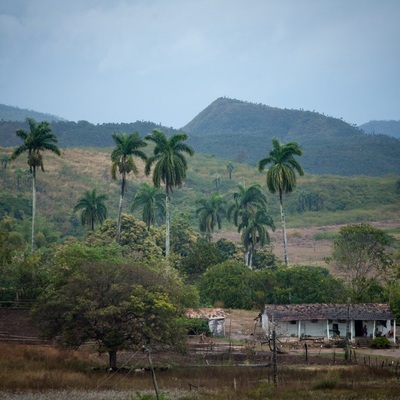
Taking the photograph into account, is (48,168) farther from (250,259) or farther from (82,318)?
(82,318)

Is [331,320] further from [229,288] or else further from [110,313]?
[110,313]

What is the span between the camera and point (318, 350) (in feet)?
174

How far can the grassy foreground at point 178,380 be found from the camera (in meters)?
33.1

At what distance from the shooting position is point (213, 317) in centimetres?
5775

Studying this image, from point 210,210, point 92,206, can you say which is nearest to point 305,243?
point 210,210

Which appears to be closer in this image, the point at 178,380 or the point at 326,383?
the point at 326,383

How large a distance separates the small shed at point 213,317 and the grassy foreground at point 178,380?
13794mm

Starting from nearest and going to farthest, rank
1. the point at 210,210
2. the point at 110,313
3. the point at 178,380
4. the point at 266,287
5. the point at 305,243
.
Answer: the point at 178,380
the point at 110,313
the point at 266,287
the point at 210,210
the point at 305,243

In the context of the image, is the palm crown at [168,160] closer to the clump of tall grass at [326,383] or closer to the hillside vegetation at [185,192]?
the clump of tall grass at [326,383]

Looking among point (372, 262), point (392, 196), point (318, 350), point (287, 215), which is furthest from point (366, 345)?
point (392, 196)

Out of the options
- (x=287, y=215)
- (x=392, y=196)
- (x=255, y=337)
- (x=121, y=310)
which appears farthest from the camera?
(x=392, y=196)

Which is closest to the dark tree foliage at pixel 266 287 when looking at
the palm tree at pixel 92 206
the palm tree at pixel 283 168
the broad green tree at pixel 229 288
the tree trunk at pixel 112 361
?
the broad green tree at pixel 229 288

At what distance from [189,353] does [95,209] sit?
4062 cm

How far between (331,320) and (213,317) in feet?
35.8
